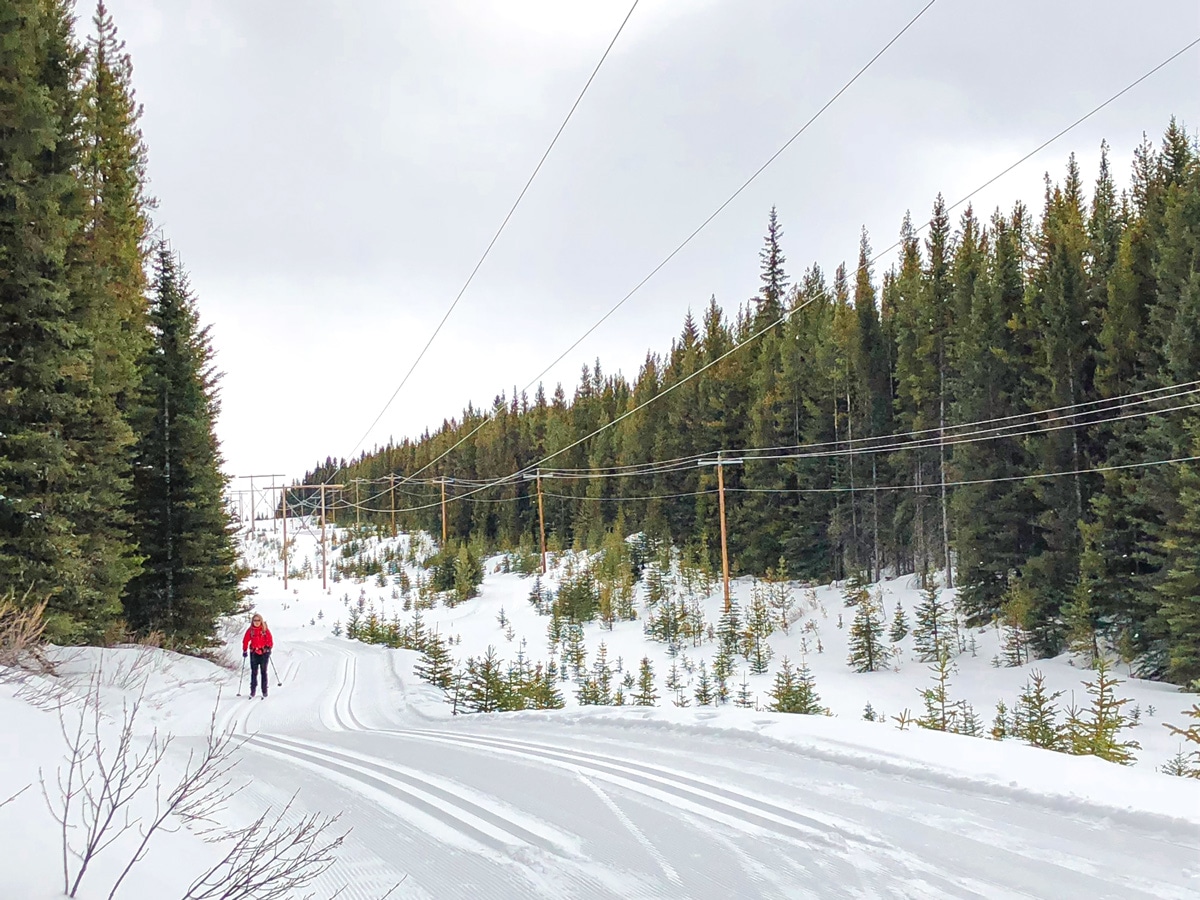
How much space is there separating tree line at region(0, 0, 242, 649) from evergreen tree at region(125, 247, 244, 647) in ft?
0.12

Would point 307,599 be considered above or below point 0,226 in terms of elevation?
below

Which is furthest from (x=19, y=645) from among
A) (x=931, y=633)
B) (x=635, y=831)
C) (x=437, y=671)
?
(x=931, y=633)

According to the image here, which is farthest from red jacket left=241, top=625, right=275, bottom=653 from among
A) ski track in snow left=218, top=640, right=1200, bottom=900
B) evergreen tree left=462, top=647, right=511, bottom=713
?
ski track in snow left=218, top=640, right=1200, bottom=900

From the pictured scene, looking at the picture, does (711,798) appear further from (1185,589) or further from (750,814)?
(1185,589)

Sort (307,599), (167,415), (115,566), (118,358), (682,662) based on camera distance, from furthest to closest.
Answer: (307,599), (682,662), (167,415), (118,358), (115,566)

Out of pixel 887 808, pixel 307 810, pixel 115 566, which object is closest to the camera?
pixel 887 808

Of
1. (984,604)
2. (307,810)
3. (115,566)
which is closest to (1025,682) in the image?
(984,604)

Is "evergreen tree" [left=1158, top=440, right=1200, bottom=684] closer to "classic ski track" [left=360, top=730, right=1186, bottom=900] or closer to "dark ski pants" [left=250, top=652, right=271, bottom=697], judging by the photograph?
"classic ski track" [left=360, top=730, right=1186, bottom=900]

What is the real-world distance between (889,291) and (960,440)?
538 inches

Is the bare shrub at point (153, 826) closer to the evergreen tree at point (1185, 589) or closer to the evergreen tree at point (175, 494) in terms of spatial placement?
the evergreen tree at point (175, 494)

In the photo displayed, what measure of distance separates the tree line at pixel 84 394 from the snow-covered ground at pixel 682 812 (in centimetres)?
592

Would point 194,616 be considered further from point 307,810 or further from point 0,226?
point 307,810

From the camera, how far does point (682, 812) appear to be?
14.8 feet

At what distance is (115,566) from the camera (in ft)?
44.7
